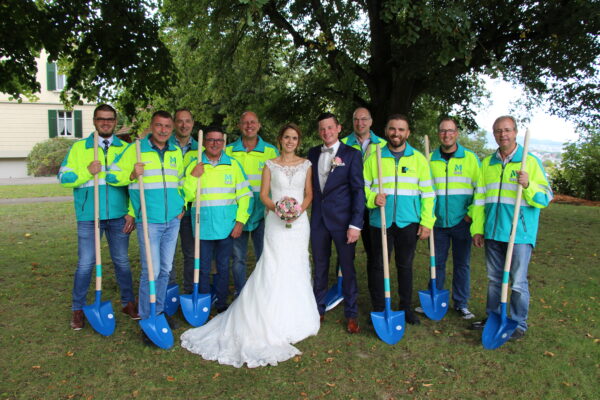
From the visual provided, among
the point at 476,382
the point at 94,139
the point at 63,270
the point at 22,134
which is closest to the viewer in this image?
the point at 476,382

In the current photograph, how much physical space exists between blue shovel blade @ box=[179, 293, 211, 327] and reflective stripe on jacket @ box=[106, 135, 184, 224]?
2.95 feet

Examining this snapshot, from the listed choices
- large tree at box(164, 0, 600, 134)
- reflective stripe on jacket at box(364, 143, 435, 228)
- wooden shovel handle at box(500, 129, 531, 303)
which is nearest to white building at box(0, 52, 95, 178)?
large tree at box(164, 0, 600, 134)

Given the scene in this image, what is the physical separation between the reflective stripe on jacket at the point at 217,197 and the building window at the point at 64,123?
27.6m

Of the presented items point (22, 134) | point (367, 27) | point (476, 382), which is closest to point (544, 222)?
point (367, 27)

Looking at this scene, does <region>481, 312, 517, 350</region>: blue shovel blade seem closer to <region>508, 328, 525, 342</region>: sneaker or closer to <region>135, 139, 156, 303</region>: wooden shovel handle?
<region>508, 328, 525, 342</region>: sneaker

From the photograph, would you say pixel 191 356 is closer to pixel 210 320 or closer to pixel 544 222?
pixel 210 320

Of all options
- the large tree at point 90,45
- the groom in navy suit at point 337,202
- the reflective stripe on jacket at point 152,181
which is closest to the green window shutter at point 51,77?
the large tree at point 90,45

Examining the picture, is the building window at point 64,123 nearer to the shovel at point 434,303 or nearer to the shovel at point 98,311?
the shovel at point 98,311

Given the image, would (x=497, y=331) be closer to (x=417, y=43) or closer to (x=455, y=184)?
(x=455, y=184)

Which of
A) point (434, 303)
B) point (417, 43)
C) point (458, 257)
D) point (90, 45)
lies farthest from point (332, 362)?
point (90, 45)

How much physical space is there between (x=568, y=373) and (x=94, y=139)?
4836mm

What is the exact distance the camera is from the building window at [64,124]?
28234 millimetres

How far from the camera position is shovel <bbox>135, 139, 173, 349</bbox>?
14.4 feet

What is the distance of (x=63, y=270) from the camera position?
726 centimetres
